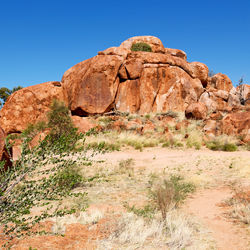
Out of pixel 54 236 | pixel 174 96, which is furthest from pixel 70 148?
pixel 174 96

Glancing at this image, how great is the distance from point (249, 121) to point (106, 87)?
12.8 m

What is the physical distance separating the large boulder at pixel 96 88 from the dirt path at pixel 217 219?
56.0 ft

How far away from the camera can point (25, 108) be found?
858 inches

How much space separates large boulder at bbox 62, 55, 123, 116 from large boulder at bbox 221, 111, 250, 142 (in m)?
10.8

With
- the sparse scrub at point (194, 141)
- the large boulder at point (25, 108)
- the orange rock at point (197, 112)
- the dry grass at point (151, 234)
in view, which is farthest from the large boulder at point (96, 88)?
the dry grass at point (151, 234)

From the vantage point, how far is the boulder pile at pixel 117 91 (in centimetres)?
2192

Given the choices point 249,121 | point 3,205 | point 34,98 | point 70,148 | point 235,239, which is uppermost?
point 34,98

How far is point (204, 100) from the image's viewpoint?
26500 millimetres

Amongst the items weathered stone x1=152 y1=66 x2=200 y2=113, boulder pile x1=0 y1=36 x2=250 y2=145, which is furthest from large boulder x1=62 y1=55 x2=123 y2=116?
weathered stone x1=152 y1=66 x2=200 y2=113

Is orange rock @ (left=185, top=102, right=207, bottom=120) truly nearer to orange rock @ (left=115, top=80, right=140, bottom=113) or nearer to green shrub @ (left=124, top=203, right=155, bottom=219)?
orange rock @ (left=115, top=80, right=140, bottom=113)

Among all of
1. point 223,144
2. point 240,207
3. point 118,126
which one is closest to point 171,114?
point 118,126

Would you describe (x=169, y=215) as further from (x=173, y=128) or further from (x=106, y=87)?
(x=106, y=87)

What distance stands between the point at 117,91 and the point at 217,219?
19909 millimetres

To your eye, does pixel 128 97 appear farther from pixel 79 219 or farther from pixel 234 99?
pixel 79 219
